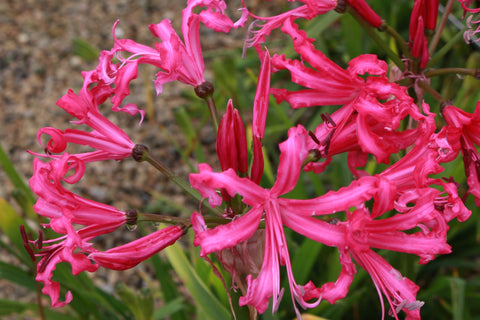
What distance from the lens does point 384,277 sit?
0.68 metres

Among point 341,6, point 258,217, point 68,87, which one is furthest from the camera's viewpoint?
point 68,87

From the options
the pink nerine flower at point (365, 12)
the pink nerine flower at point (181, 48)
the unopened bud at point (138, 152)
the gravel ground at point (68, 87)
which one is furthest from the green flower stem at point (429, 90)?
the gravel ground at point (68, 87)

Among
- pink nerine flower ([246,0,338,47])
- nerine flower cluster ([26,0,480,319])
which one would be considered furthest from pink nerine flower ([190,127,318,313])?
pink nerine flower ([246,0,338,47])

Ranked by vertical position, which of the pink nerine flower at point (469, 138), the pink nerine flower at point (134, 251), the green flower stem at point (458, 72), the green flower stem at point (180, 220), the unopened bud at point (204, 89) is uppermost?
the unopened bud at point (204, 89)

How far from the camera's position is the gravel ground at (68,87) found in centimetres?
215

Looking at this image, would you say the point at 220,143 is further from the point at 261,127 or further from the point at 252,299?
the point at 252,299

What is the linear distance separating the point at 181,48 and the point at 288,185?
0.85 ft

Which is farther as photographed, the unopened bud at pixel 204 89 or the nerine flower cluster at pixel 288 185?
the unopened bud at pixel 204 89

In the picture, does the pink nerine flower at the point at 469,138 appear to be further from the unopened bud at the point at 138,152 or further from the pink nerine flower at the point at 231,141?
the unopened bud at the point at 138,152

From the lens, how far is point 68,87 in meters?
2.53

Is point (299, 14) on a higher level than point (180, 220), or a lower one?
higher

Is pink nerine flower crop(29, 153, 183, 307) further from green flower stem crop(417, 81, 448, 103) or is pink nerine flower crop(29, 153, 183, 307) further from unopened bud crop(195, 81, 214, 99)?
green flower stem crop(417, 81, 448, 103)

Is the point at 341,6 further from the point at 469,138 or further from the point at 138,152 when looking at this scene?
the point at 138,152

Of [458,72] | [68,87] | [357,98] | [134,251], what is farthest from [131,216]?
[68,87]
